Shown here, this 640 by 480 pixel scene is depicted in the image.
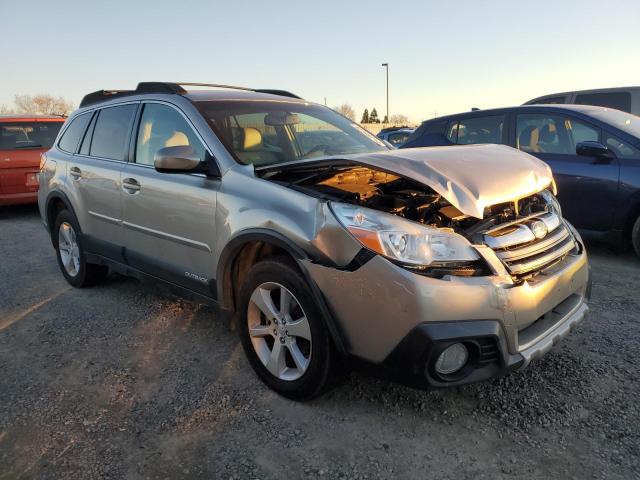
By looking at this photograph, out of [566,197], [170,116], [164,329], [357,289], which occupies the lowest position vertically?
[164,329]

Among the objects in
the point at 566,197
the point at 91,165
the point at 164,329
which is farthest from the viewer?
the point at 566,197

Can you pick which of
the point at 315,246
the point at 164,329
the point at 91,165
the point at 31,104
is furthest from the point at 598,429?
the point at 31,104

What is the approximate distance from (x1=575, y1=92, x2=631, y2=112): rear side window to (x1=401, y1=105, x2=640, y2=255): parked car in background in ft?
10.2

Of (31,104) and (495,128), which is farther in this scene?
(31,104)

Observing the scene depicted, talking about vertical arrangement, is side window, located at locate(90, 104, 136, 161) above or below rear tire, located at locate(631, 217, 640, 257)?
above

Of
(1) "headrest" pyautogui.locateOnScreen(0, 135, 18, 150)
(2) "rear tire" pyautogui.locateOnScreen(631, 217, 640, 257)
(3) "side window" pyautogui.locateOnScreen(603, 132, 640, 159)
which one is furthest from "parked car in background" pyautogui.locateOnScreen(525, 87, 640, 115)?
(1) "headrest" pyautogui.locateOnScreen(0, 135, 18, 150)

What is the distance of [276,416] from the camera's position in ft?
8.73

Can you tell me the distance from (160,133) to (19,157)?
6102 mm

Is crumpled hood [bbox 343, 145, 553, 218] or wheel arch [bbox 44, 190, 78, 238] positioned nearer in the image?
crumpled hood [bbox 343, 145, 553, 218]

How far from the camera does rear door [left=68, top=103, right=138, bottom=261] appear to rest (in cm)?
399

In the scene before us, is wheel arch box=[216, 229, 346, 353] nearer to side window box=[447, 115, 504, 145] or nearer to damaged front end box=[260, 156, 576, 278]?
damaged front end box=[260, 156, 576, 278]

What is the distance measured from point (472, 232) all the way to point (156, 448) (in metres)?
1.82

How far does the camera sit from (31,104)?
1976 inches

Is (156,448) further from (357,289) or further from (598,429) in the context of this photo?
(598,429)
